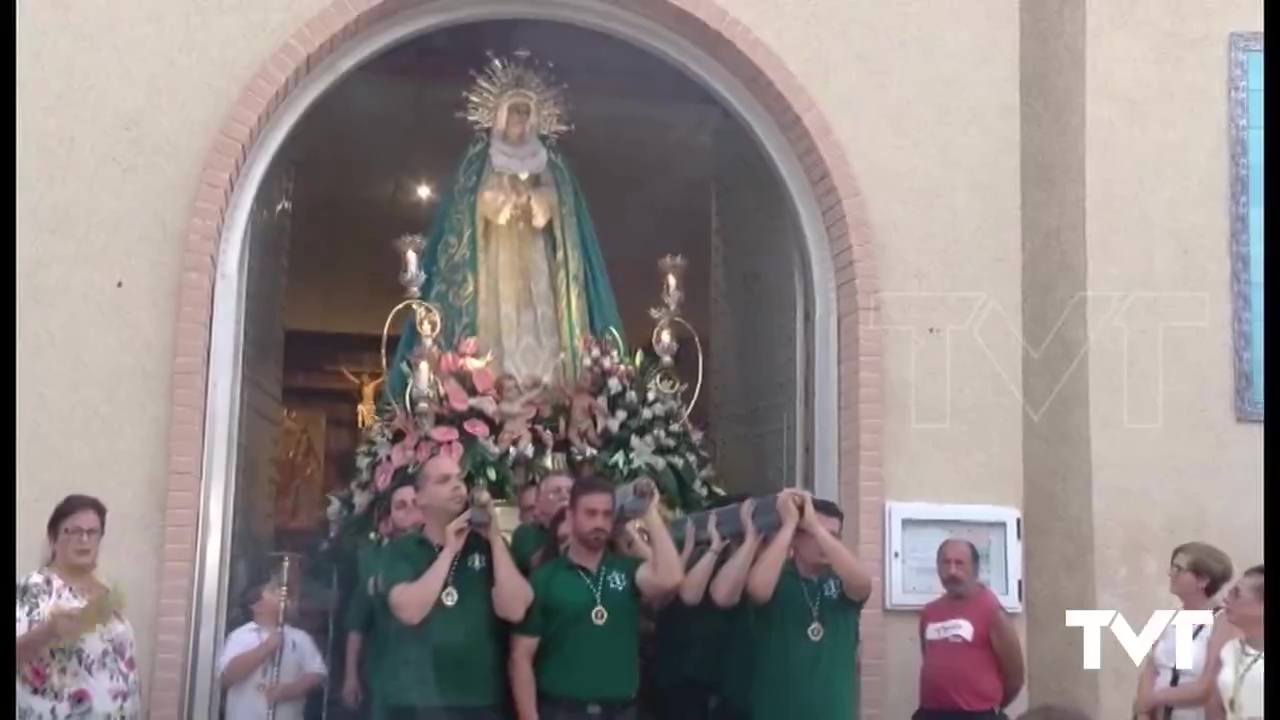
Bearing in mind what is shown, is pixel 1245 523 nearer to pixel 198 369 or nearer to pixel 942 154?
pixel 942 154

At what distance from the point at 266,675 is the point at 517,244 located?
1988 mm

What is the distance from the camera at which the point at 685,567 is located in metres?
4.87

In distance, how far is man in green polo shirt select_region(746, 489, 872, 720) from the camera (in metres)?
4.71

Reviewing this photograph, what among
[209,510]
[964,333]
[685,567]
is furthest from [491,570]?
[964,333]

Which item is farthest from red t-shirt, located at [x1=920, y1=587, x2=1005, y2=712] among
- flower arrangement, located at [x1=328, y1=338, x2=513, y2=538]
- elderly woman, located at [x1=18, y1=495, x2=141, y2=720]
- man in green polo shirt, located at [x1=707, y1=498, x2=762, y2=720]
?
elderly woman, located at [x1=18, y1=495, x2=141, y2=720]

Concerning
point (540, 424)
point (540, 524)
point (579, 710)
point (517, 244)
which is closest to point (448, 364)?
point (540, 424)

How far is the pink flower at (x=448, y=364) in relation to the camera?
575 centimetres

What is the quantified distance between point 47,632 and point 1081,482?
133 inches

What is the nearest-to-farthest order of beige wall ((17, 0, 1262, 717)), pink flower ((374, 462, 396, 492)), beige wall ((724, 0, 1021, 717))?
beige wall ((17, 0, 1262, 717))
pink flower ((374, 462, 396, 492))
beige wall ((724, 0, 1021, 717))

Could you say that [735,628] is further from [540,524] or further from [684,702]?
[540,524]

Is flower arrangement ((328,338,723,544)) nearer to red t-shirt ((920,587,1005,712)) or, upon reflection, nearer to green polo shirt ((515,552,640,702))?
green polo shirt ((515,552,640,702))

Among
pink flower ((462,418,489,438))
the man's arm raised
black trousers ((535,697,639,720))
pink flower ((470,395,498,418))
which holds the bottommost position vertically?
black trousers ((535,697,639,720))

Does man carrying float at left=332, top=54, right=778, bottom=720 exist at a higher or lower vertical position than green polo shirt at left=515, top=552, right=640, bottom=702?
higher

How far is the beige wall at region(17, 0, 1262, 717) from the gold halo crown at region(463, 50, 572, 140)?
94 cm
